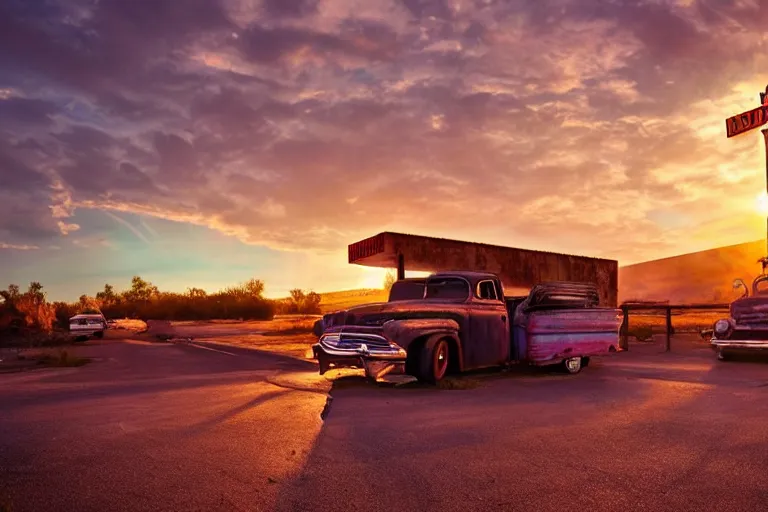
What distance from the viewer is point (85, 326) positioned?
2848 cm

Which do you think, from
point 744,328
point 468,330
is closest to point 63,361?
point 468,330

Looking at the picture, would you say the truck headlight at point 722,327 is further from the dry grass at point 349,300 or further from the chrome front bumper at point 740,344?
the dry grass at point 349,300

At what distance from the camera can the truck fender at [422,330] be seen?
32.1 ft

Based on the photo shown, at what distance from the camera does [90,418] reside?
7.34 m

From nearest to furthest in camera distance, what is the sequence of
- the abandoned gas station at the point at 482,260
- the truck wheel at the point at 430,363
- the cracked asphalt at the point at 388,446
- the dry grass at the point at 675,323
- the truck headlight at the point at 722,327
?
the cracked asphalt at the point at 388,446
the truck wheel at the point at 430,363
the truck headlight at the point at 722,327
the abandoned gas station at the point at 482,260
the dry grass at the point at 675,323

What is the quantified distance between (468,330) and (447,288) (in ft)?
3.35

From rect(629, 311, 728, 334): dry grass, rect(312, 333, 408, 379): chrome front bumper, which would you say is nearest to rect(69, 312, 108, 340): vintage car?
rect(312, 333, 408, 379): chrome front bumper

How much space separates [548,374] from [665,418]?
534 centimetres

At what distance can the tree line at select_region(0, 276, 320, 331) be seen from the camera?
32375 millimetres

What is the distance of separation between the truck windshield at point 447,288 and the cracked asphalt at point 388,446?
1752 mm

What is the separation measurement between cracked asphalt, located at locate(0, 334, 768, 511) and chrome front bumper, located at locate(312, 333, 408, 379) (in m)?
0.37

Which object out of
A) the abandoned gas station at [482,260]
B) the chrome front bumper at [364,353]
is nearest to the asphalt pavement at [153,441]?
the chrome front bumper at [364,353]

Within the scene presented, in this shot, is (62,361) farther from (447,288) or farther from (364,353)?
(447,288)

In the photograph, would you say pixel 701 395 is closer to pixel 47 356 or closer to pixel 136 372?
pixel 136 372
